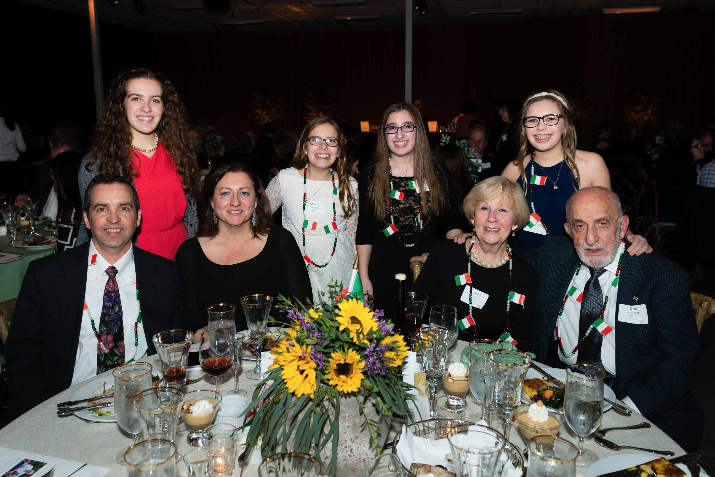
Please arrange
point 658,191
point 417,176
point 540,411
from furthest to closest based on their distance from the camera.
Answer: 1. point 658,191
2. point 417,176
3. point 540,411

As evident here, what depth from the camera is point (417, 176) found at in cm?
334

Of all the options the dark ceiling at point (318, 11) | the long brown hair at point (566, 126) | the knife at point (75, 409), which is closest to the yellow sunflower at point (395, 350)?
the knife at point (75, 409)

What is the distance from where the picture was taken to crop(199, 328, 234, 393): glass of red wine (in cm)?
162

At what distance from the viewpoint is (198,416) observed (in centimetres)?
133

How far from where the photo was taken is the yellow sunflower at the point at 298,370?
1168mm

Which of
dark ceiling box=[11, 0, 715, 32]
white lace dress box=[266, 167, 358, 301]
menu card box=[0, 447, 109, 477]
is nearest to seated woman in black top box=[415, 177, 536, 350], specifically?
white lace dress box=[266, 167, 358, 301]

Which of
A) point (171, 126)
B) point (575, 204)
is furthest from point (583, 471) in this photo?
point (171, 126)

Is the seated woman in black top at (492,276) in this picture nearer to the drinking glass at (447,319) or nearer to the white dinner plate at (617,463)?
the drinking glass at (447,319)

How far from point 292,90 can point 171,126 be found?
41.4 feet

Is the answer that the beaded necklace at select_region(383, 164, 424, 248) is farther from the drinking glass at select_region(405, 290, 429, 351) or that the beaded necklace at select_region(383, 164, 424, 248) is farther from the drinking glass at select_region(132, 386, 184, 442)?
the drinking glass at select_region(132, 386, 184, 442)

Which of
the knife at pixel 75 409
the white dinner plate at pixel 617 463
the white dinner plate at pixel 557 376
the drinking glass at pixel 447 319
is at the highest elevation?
the drinking glass at pixel 447 319

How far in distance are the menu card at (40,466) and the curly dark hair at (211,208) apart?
4.68ft

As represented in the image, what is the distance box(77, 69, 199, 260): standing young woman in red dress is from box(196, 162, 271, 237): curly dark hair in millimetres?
409

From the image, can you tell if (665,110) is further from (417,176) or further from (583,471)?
(583,471)
